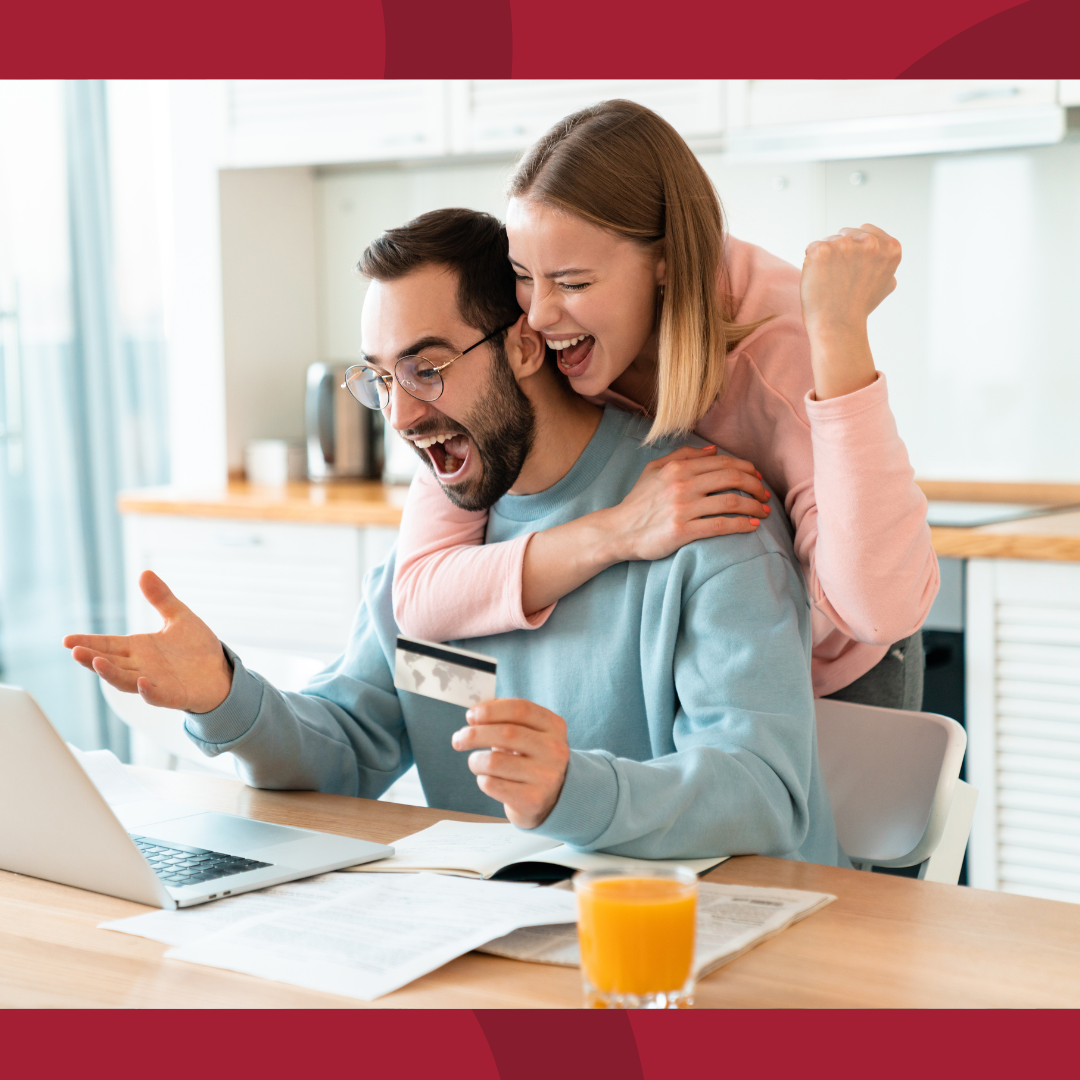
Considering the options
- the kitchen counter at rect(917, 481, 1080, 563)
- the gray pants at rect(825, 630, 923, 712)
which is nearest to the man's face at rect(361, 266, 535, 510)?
the gray pants at rect(825, 630, 923, 712)

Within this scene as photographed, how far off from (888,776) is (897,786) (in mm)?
14

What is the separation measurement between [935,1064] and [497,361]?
871 mm

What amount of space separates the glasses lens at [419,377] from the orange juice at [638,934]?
701 millimetres

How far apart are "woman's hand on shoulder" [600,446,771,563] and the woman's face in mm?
136

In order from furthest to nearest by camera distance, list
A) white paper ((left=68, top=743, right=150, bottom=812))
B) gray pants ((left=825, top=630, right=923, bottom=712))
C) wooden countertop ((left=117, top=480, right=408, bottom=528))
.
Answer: wooden countertop ((left=117, top=480, right=408, bottom=528)) → gray pants ((left=825, top=630, right=923, bottom=712)) → white paper ((left=68, top=743, right=150, bottom=812))

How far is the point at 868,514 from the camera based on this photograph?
118 centimetres

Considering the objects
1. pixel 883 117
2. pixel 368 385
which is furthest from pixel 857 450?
pixel 883 117

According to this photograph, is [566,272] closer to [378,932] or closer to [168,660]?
[168,660]

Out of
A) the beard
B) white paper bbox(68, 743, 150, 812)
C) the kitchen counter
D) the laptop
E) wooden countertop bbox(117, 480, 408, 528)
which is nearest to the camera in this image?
the laptop

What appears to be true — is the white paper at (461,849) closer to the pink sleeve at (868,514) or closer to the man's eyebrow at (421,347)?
the pink sleeve at (868,514)

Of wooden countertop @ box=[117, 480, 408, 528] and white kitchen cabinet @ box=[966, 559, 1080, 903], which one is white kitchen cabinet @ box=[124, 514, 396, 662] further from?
white kitchen cabinet @ box=[966, 559, 1080, 903]

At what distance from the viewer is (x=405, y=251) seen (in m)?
1.36

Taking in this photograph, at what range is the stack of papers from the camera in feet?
2.76

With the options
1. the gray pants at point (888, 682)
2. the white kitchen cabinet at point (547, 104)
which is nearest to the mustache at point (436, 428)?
the gray pants at point (888, 682)
